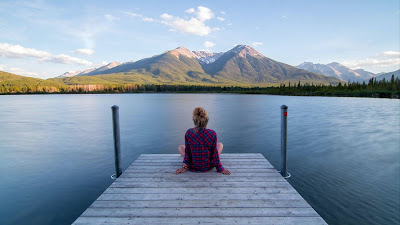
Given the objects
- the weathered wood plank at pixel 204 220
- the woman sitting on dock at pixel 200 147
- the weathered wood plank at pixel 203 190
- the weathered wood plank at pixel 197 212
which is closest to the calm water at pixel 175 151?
the weathered wood plank at pixel 203 190

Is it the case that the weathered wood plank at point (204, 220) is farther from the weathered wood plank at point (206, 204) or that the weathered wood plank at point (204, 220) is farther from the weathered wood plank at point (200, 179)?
the weathered wood plank at point (200, 179)

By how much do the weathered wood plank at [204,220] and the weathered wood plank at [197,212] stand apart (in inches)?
4.0

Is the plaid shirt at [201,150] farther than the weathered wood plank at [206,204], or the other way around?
the plaid shirt at [201,150]

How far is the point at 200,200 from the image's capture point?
5.20 metres

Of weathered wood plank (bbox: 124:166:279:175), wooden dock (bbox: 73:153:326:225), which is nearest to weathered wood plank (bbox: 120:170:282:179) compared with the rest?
wooden dock (bbox: 73:153:326:225)

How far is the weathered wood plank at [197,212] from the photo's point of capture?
183 inches

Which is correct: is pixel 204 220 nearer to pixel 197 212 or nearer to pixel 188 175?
pixel 197 212

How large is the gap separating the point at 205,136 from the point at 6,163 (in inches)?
515

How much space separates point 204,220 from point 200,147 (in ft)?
7.19

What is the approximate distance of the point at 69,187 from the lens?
377 inches

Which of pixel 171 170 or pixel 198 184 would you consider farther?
pixel 171 170

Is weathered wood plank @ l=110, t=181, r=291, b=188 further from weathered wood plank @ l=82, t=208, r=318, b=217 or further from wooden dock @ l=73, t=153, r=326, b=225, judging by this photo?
weathered wood plank @ l=82, t=208, r=318, b=217

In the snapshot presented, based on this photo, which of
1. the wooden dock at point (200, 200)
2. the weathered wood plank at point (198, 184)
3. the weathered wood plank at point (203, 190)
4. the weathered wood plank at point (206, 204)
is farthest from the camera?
the weathered wood plank at point (198, 184)

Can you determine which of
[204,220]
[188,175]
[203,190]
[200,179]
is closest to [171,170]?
[188,175]
